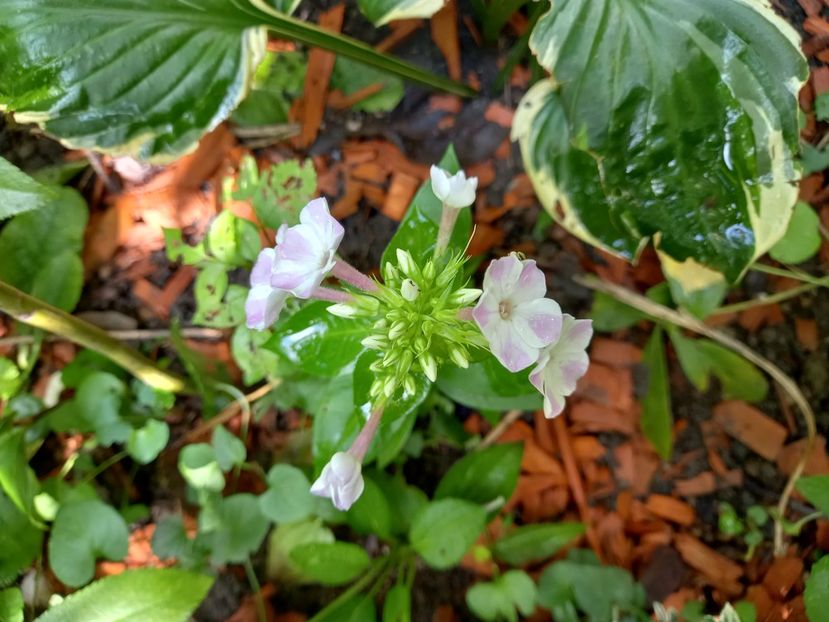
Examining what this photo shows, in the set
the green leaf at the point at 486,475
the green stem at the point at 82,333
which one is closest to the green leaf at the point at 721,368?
the green leaf at the point at 486,475

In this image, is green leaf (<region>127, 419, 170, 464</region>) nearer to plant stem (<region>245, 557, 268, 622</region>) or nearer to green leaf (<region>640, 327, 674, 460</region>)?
plant stem (<region>245, 557, 268, 622</region>)

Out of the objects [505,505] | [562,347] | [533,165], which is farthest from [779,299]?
[562,347]

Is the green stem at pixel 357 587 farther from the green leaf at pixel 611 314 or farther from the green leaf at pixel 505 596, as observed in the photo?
the green leaf at pixel 611 314

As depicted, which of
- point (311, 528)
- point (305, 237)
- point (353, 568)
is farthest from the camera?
point (311, 528)

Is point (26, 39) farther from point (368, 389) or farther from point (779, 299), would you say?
point (779, 299)

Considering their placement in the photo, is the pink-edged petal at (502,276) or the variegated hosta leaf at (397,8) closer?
the pink-edged petal at (502,276)

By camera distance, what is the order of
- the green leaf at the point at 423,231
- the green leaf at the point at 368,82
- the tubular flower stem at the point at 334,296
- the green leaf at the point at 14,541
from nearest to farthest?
the tubular flower stem at the point at 334,296 → the green leaf at the point at 423,231 → the green leaf at the point at 14,541 → the green leaf at the point at 368,82

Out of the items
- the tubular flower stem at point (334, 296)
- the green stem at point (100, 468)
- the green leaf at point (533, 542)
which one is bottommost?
the green stem at point (100, 468)

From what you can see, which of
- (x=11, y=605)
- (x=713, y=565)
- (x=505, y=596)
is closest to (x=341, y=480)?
(x=505, y=596)
